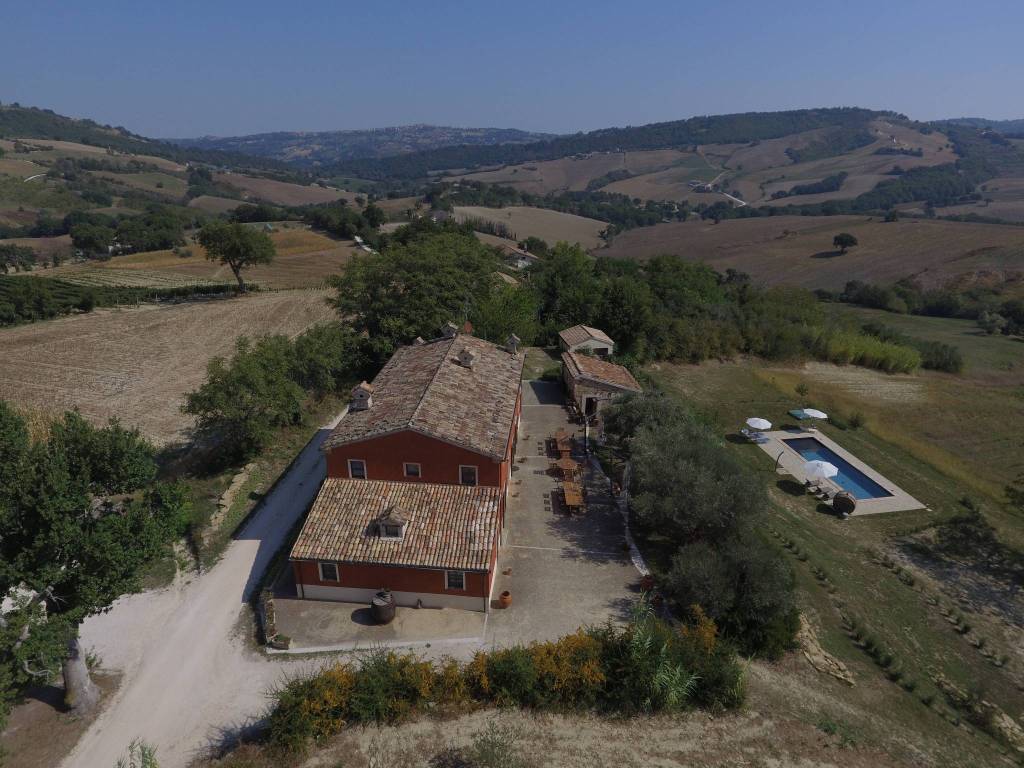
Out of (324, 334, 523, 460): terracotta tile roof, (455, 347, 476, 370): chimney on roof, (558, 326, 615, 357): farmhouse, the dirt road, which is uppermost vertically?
(455, 347, 476, 370): chimney on roof

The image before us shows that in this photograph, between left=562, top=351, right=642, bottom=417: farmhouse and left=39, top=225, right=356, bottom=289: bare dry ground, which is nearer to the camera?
left=562, top=351, right=642, bottom=417: farmhouse

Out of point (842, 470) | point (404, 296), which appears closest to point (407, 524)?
point (404, 296)

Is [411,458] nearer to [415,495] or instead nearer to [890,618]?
[415,495]

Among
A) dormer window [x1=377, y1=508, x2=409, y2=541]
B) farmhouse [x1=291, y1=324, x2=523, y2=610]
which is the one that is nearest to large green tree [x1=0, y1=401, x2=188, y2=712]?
farmhouse [x1=291, y1=324, x2=523, y2=610]

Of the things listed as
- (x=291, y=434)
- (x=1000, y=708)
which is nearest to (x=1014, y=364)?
(x=1000, y=708)

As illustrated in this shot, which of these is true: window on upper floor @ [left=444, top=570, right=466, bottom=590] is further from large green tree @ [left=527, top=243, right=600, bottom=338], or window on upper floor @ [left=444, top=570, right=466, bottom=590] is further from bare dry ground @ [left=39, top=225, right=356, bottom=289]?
bare dry ground @ [left=39, top=225, right=356, bottom=289]

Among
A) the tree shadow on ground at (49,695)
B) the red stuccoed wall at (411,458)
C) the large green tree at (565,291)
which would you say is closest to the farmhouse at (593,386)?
the red stuccoed wall at (411,458)

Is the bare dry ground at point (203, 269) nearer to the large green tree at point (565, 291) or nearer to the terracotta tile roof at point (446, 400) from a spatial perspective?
the large green tree at point (565, 291)
